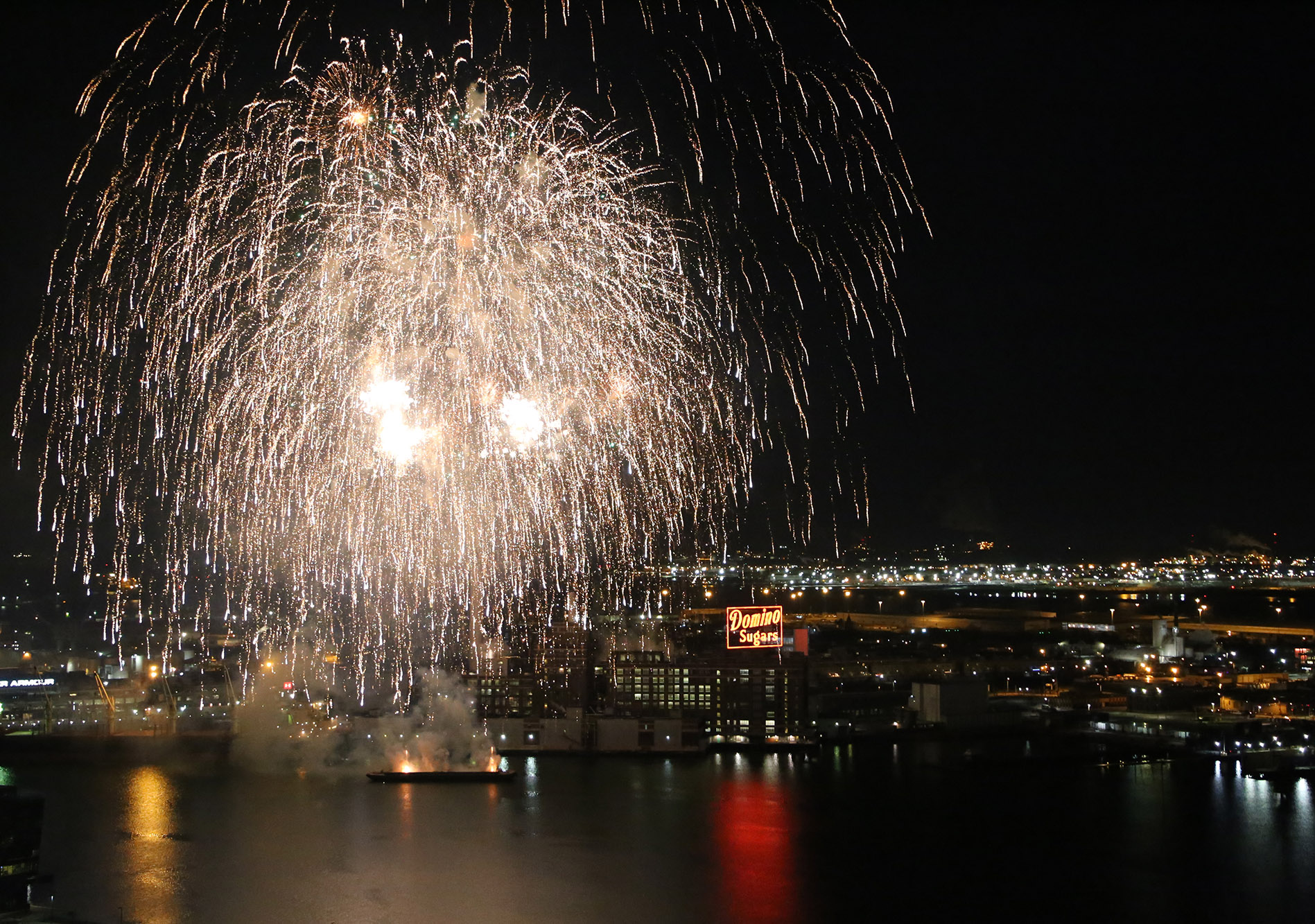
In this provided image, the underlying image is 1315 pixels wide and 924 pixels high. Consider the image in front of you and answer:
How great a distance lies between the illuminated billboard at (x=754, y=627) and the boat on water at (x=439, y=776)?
5.03 meters

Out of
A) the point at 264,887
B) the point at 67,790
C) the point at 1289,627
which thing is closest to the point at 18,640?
the point at 67,790

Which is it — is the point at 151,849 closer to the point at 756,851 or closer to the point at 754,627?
the point at 756,851

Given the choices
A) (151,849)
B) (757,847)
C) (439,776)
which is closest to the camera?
(151,849)

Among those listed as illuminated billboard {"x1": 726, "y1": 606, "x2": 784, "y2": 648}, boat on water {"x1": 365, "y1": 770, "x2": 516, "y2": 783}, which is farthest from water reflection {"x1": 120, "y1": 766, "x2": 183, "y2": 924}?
illuminated billboard {"x1": 726, "y1": 606, "x2": 784, "y2": 648}

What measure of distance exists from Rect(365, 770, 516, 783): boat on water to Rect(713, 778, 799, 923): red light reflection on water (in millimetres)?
3747

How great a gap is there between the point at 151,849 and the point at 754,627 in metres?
11.2

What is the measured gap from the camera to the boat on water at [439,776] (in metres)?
16.8

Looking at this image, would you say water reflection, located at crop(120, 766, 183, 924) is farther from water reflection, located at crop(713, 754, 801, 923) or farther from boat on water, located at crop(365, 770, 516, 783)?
water reflection, located at crop(713, 754, 801, 923)

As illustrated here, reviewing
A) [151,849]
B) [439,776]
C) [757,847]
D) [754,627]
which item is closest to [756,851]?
[757,847]

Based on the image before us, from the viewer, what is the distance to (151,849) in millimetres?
11812

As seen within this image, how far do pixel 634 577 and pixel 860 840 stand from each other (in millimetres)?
19013

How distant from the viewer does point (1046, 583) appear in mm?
41031

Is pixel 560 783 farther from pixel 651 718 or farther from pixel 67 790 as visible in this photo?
pixel 67 790

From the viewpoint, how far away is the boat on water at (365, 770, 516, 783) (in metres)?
16.8
